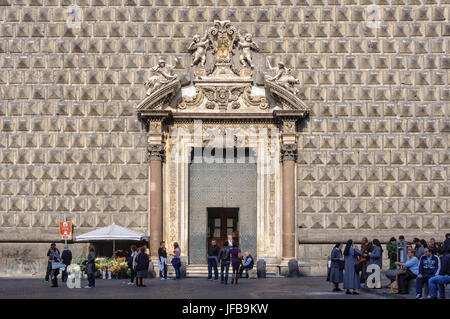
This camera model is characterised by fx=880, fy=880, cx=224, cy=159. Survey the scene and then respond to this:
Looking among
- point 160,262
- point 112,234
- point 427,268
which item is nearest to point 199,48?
point 112,234

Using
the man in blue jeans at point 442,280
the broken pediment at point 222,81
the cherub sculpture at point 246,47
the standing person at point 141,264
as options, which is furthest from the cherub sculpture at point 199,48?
the man in blue jeans at point 442,280

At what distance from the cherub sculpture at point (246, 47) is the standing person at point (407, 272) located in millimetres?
10718

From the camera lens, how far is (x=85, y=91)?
30922 millimetres

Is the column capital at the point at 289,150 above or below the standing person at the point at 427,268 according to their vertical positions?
above

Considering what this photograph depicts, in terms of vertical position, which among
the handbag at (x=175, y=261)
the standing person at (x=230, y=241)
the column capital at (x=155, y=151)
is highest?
the column capital at (x=155, y=151)

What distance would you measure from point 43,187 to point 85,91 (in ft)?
12.0

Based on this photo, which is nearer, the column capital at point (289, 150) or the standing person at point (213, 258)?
the standing person at point (213, 258)

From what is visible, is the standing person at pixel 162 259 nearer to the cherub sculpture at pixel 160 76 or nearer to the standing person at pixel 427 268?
the cherub sculpture at pixel 160 76

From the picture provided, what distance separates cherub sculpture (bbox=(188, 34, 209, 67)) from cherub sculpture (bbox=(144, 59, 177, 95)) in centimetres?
93

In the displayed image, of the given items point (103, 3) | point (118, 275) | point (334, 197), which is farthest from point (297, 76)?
point (118, 275)

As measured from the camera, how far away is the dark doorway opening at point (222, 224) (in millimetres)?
31219

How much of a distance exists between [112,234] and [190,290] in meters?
6.03
